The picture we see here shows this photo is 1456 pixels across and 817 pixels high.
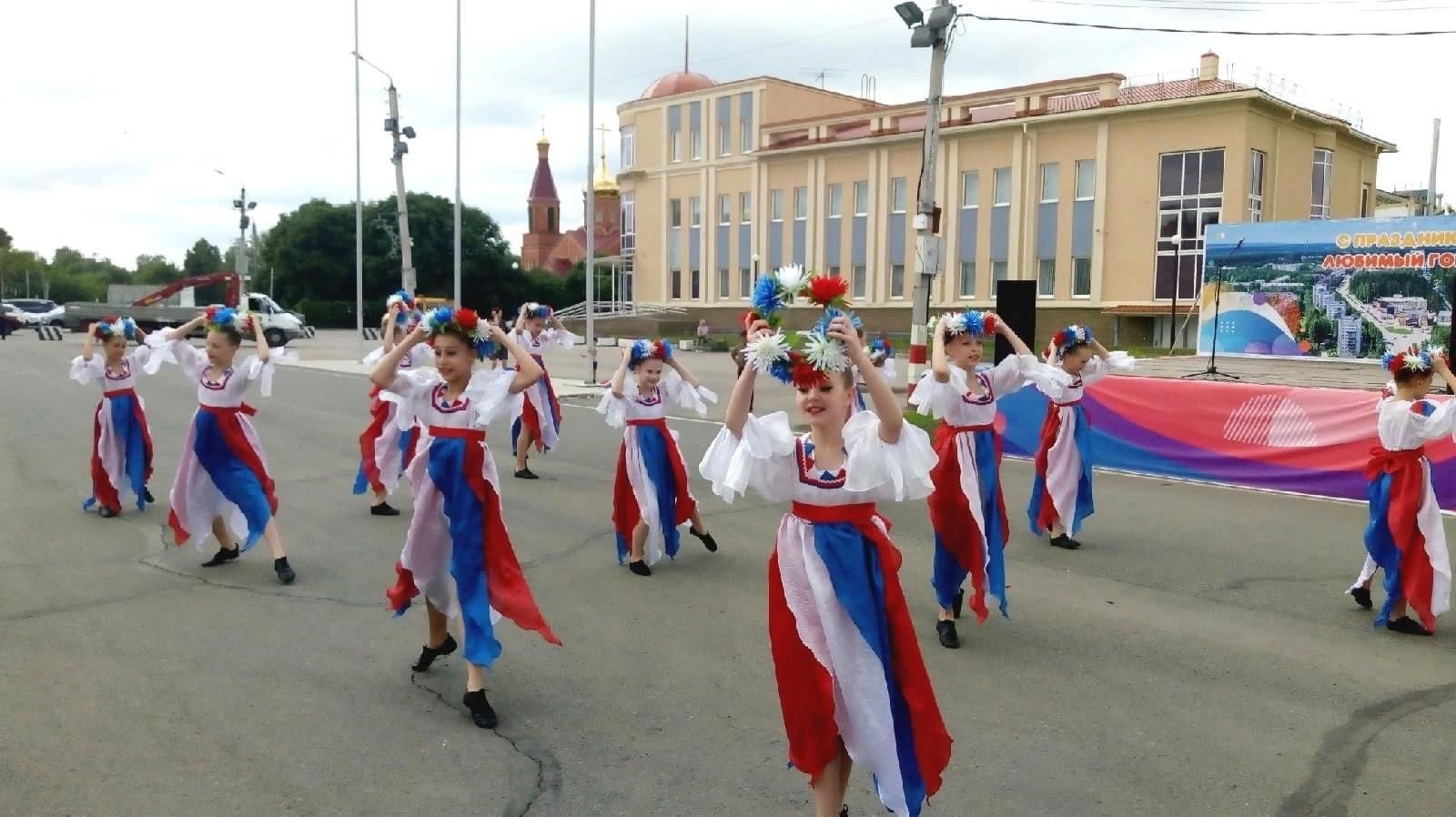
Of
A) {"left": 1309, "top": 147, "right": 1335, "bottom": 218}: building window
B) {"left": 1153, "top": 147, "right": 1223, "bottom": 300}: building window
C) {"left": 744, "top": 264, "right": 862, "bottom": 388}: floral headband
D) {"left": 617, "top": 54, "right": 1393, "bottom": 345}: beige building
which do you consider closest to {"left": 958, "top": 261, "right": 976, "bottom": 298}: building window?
{"left": 617, "top": 54, "right": 1393, "bottom": 345}: beige building

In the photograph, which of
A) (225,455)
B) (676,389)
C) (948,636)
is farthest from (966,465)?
(225,455)

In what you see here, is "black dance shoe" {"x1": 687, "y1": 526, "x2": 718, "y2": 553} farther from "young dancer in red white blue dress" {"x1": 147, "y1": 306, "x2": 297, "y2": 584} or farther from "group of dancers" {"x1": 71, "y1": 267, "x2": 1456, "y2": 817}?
"young dancer in red white blue dress" {"x1": 147, "y1": 306, "x2": 297, "y2": 584}

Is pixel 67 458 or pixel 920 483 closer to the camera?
pixel 920 483

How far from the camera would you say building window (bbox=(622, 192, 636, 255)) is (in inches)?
2375

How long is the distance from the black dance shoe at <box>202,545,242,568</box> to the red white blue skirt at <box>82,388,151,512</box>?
7.51ft

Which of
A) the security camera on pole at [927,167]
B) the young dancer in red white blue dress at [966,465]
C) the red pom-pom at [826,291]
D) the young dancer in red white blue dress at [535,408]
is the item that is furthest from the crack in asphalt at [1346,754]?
the security camera on pole at [927,167]

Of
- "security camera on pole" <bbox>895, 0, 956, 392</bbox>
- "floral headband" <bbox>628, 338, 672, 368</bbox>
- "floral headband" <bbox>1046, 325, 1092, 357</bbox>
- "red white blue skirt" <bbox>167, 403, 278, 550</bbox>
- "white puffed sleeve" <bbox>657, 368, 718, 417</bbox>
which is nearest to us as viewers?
"red white blue skirt" <bbox>167, 403, 278, 550</bbox>

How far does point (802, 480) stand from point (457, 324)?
7.28 feet

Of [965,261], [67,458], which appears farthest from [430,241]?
[67,458]

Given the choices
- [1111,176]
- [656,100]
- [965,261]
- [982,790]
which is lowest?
[982,790]

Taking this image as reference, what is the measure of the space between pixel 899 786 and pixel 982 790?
74 centimetres

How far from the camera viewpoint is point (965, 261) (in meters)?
47.1

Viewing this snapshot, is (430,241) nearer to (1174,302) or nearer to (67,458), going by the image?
(1174,302)

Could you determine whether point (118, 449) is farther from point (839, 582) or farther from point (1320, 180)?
point (1320, 180)
